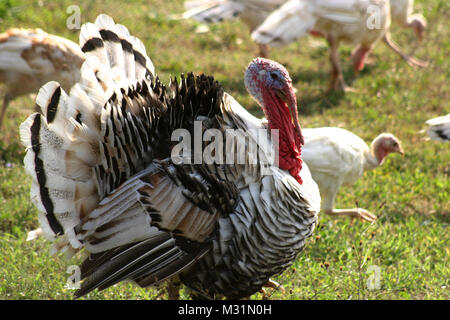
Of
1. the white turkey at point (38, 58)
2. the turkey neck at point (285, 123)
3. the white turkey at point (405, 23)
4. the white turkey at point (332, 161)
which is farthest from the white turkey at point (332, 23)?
the turkey neck at point (285, 123)

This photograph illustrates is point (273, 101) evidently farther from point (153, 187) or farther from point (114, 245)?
point (114, 245)

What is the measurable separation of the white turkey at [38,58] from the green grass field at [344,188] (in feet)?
2.34

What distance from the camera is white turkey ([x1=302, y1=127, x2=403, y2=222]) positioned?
523 centimetres

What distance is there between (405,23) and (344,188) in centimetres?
392

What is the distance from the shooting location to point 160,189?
3.58 m

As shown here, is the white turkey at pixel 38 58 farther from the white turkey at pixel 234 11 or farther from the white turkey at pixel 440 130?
the white turkey at pixel 440 130

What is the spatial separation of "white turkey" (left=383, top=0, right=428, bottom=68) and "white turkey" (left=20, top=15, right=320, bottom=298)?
5.38 metres

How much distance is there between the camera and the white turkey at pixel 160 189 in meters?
3.58

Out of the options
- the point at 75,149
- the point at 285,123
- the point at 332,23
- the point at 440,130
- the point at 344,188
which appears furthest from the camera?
the point at 332,23

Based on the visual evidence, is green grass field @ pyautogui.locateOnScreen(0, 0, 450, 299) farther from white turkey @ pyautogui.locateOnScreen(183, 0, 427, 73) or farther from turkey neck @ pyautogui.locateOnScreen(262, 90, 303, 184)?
turkey neck @ pyautogui.locateOnScreen(262, 90, 303, 184)

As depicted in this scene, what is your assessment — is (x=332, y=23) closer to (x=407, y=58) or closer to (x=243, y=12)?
(x=243, y=12)
